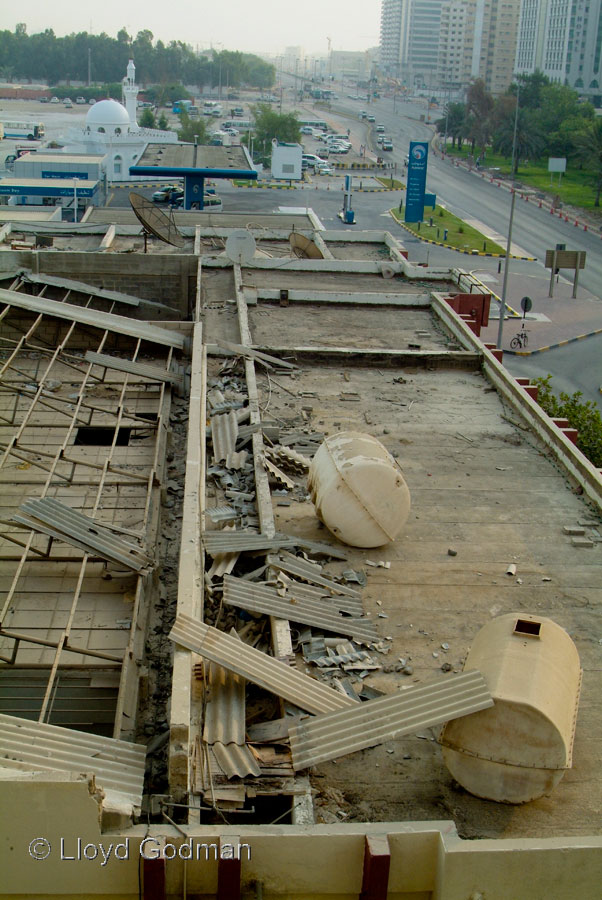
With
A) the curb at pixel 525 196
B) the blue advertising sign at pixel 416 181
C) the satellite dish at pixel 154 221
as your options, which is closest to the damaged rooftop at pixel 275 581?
the satellite dish at pixel 154 221

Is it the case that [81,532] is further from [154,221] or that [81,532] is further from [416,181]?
[416,181]

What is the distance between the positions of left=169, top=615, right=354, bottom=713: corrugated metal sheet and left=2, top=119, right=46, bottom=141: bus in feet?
429

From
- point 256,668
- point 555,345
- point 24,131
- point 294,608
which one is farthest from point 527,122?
point 256,668

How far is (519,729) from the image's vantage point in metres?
10.6

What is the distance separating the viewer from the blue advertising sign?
73.8 m

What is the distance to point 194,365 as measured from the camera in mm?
23750

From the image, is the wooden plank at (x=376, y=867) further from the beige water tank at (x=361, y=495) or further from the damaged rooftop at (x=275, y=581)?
the beige water tank at (x=361, y=495)

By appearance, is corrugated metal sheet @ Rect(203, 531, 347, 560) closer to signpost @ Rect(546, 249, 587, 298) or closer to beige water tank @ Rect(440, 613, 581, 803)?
beige water tank @ Rect(440, 613, 581, 803)

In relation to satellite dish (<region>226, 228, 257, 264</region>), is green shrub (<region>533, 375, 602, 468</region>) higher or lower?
lower

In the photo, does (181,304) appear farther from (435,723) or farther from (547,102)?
(547,102)

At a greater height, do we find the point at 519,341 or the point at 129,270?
the point at 129,270

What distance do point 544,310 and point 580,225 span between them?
32604 millimetres

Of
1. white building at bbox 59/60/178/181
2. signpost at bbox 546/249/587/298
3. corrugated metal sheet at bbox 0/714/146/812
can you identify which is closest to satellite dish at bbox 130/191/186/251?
signpost at bbox 546/249/587/298

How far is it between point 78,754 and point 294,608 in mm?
3745
